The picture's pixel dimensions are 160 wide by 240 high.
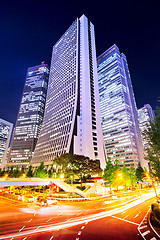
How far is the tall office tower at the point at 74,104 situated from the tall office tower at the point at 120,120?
5483 cm

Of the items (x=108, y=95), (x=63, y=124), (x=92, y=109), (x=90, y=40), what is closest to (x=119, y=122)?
(x=108, y=95)

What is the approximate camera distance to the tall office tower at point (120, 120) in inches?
6009

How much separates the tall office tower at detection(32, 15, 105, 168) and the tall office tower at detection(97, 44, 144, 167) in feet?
180

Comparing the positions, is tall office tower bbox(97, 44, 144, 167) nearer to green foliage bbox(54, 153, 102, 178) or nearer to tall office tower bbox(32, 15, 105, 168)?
tall office tower bbox(32, 15, 105, 168)

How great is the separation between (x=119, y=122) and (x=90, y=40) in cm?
9869

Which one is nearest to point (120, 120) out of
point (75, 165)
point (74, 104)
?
point (74, 104)

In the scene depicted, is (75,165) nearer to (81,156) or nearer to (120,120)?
(81,156)

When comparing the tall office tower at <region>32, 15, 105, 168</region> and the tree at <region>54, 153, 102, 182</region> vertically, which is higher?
the tall office tower at <region>32, 15, 105, 168</region>

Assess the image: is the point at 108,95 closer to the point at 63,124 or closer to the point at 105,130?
the point at 105,130

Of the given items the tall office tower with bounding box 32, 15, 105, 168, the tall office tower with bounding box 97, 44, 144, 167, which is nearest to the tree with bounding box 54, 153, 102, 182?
the tall office tower with bounding box 32, 15, 105, 168

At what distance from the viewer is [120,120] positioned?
169m

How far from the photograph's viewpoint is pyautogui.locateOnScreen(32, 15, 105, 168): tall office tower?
106 meters

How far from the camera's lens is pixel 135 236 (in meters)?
13.9

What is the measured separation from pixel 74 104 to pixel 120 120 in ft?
256
